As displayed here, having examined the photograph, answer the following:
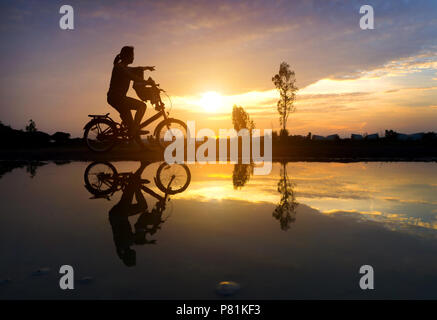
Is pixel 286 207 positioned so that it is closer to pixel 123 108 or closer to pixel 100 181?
pixel 100 181

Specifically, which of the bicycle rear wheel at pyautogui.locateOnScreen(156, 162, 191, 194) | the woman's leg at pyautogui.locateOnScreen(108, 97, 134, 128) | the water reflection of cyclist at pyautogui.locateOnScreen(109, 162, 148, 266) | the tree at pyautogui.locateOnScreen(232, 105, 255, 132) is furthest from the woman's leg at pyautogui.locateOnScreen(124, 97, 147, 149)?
the tree at pyautogui.locateOnScreen(232, 105, 255, 132)

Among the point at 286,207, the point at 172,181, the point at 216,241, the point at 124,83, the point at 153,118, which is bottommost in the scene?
the point at 216,241

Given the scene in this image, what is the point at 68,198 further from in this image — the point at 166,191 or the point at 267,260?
the point at 267,260

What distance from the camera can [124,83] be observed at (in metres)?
10.1

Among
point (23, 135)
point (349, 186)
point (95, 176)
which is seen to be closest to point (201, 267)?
point (349, 186)

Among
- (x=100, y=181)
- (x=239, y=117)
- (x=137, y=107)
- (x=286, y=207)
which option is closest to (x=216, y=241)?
(x=286, y=207)

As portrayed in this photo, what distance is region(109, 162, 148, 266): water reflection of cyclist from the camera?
120 inches

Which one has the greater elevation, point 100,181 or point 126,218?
point 100,181

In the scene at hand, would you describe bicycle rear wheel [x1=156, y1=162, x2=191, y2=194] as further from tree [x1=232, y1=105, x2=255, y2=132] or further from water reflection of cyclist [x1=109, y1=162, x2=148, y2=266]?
tree [x1=232, y1=105, x2=255, y2=132]

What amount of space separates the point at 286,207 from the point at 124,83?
24.2ft

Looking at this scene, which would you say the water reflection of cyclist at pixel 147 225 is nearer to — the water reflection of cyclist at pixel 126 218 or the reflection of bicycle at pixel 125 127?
the water reflection of cyclist at pixel 126 218

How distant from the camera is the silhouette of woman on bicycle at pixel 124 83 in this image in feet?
32.4

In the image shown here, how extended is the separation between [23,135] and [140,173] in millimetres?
24658

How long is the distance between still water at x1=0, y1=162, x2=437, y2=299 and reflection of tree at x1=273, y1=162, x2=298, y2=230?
18mm
